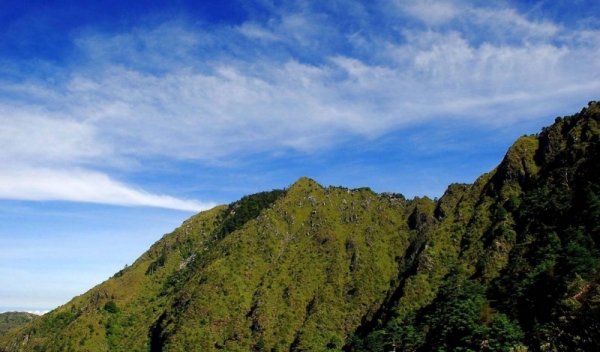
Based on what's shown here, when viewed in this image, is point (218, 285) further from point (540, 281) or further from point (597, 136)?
point (597, 136)

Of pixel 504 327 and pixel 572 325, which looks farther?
pixel 504 327

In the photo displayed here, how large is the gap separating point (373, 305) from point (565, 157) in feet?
289

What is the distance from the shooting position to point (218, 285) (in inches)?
7781

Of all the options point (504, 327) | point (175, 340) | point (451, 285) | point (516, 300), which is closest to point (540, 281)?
point (516, 300)

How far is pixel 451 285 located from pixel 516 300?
1275 inches

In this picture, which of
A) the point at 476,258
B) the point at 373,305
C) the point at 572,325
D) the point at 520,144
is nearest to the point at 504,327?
the point at 572,325

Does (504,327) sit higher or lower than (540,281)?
lower

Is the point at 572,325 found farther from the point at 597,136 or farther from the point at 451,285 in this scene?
the point at 597,136

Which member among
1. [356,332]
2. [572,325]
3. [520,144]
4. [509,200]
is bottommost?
[356,332]

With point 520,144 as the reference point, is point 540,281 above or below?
below

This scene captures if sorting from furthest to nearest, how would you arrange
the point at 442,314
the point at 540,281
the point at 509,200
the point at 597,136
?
the point at 509,200 < the point at 597,136 < the point at 442,314 < the point at 540,281

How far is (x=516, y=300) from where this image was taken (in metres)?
99.5

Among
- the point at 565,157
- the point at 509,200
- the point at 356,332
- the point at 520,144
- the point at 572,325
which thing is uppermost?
the point at 520,144

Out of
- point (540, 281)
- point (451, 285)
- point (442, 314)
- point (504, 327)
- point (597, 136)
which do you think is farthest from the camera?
point (597, 136)
